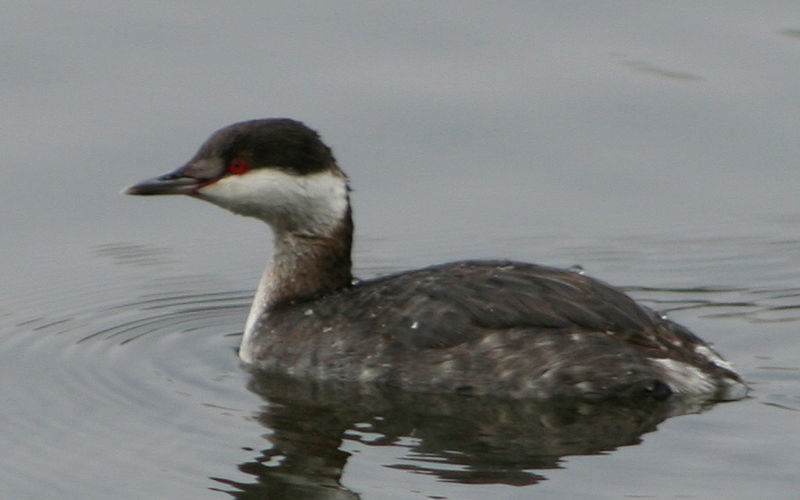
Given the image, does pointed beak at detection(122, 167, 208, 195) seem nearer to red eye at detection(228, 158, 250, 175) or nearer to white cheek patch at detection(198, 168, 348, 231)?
white cheek patch at detection(198, 168, 348, 231)

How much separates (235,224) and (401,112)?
1714 millimetres

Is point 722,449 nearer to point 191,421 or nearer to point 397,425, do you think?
point 397,425

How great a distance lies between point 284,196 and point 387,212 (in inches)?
97.6

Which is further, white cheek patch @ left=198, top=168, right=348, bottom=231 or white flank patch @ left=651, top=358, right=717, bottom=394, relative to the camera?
white cheek patch @ left=198, top=168, right=348, bottom=231

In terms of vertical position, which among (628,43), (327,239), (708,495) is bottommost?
(708,495)

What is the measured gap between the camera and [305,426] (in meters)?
10.6

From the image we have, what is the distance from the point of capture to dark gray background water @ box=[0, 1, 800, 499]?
9906 millimetres

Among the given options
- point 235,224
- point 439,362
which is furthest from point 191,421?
point 235,224

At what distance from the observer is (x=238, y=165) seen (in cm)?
1159

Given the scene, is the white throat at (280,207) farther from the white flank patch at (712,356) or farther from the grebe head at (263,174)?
the white flank patch at (712,356)

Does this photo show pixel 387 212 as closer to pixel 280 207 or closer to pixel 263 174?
pixel 280 207

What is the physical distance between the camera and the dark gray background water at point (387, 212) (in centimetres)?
991

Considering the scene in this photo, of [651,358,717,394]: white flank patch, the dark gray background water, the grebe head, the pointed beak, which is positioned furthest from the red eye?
[651,358,717,394]: white flank patch

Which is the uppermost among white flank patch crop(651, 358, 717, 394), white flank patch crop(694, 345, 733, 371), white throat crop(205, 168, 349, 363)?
white throat crop(205, 168, 349, 363)
